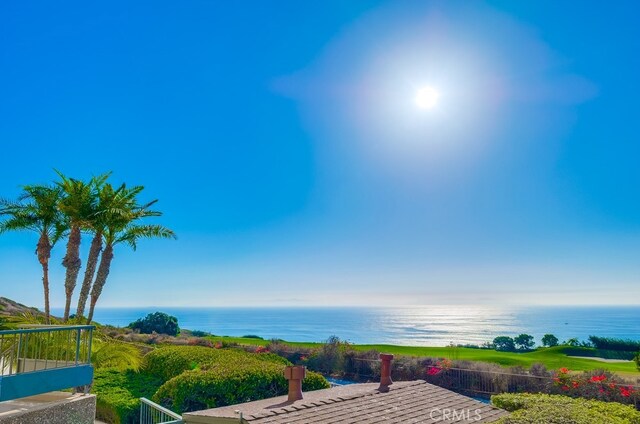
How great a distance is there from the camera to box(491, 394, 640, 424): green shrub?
9.83m

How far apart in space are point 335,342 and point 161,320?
33.5 meters

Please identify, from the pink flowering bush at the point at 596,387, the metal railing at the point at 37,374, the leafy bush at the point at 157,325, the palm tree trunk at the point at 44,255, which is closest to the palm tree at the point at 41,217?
the palm tree trunk at the point at 44,255

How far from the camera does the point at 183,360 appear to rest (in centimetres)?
2372

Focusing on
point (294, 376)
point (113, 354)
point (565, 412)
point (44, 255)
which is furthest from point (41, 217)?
point (565, 412)

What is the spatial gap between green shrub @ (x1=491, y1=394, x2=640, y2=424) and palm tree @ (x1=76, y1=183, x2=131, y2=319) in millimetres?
18644

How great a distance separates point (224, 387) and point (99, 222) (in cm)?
1059

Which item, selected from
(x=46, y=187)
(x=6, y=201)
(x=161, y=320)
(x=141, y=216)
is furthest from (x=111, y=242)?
(x=161, y=320)

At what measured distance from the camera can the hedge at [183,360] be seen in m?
22.7

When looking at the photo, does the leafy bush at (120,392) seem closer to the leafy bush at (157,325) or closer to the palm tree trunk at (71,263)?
the palm tree trunk at (71,263)

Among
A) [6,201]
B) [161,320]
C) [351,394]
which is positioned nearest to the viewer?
[351,394]

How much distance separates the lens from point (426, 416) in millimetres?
13555

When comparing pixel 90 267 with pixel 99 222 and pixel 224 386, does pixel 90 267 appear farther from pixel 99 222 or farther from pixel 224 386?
pixel 224 386

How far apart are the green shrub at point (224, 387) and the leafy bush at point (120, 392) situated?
3.71 feet

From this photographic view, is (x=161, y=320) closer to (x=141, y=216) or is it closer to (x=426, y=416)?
(x=141, y=216)
